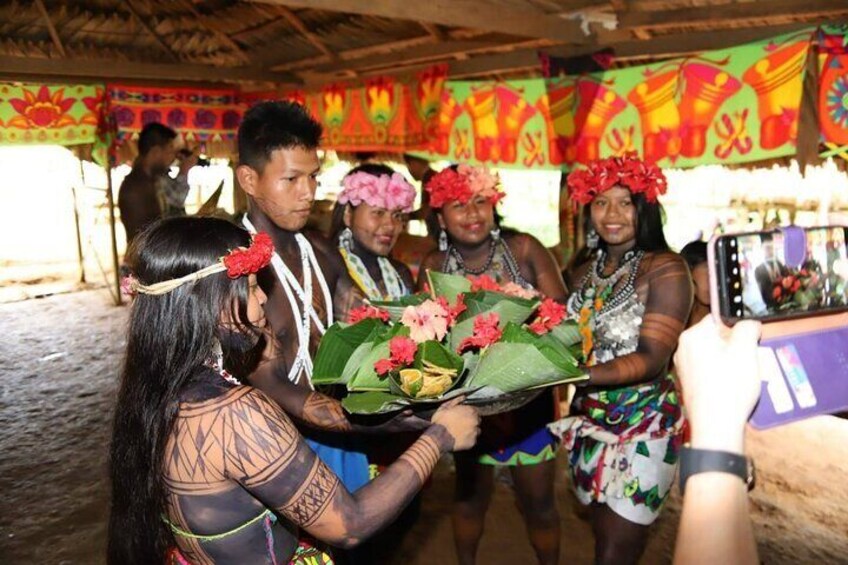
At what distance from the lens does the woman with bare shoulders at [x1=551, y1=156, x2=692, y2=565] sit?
2561 mm

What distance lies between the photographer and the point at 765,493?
13.4 ft

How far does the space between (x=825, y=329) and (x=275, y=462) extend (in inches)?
47.3

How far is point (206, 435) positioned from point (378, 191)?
187 centimetres

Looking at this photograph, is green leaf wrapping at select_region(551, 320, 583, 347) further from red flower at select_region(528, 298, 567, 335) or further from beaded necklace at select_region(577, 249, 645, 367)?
beaded necklace at select_region(577, 249, 645, 367)

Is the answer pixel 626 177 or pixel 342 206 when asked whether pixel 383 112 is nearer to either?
pixel 342 206

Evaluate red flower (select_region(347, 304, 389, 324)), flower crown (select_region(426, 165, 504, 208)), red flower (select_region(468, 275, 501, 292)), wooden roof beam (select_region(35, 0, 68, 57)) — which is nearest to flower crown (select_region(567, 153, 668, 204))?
flower crown (select_region(426, 165, 504, 208))

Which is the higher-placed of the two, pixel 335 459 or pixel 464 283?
pixel 464 283

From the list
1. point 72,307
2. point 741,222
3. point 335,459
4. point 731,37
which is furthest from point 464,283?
point 72,307

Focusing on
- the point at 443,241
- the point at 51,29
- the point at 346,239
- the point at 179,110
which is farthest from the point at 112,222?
the point at 443,241

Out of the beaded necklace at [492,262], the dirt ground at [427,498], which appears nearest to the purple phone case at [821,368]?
the beaded necklace at [492,262]

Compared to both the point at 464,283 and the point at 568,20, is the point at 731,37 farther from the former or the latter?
the point at 464,283

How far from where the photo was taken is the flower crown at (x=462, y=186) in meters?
3.21

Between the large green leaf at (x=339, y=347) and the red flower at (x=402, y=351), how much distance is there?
0.88ft

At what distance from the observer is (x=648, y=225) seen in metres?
2.75
